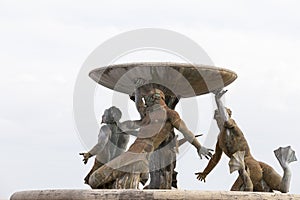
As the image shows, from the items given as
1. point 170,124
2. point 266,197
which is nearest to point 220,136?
point 170,124

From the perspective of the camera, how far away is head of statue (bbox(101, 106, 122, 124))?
11523 millimetres

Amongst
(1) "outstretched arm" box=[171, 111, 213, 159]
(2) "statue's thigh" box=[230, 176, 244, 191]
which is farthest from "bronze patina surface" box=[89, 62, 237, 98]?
(2) "statue's thigh" box=[230, 176, 244, 191]

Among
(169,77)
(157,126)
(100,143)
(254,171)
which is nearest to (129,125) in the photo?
(100,143)

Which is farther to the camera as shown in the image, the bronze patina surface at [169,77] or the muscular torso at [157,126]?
the bronze patina surface at [169,77]

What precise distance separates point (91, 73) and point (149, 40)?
124cm

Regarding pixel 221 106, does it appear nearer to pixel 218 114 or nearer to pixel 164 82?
pixel 218 114

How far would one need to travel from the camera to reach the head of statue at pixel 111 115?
454 inches

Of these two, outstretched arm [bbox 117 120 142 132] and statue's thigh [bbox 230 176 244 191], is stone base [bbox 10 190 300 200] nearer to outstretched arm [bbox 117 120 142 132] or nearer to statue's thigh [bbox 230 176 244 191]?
statue's thigh [bbox 230 176 244 191]

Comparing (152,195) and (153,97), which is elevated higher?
(153,97)

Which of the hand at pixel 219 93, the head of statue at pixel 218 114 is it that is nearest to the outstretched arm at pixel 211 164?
the head of statue at pixel 218 114

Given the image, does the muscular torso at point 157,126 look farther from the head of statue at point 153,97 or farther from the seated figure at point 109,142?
the seated figure at point 109,142

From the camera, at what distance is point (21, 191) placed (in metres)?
9.42

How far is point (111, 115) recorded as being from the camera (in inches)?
454

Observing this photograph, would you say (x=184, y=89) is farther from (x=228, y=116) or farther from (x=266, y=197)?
(x=266, y=197)
